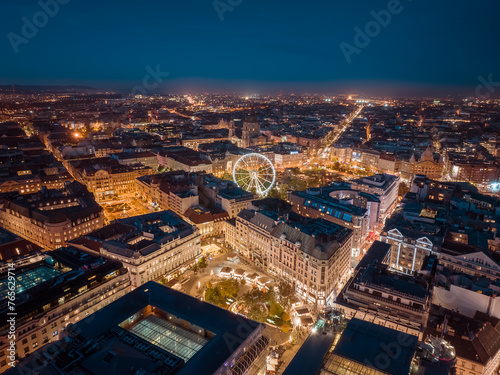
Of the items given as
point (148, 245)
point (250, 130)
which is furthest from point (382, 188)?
point (250, 130)

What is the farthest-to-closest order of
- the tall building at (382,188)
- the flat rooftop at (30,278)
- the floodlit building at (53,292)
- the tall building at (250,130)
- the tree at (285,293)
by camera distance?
the tall building at (250,130) → the tall building at (382,188) → the tree at (285,293) → the flat rooftop at (30,278) → the floodlit building at (53,292)

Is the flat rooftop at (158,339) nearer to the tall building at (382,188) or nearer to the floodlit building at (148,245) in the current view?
the floodlit building at (148,245)

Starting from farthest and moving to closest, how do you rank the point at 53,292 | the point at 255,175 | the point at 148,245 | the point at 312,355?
the point at 255,175 < the point at 148,245 < the point at 53,292 < the point at 312,355

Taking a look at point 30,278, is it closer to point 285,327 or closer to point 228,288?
point 228,288

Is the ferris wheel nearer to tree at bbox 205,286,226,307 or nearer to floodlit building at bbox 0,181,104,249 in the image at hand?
floodlit building at bbox 0,181,104,249

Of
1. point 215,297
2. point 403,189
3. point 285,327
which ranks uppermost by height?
point 215,297

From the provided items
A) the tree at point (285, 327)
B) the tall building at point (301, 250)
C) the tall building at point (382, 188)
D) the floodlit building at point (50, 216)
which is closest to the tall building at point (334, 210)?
the tall building at point (382, 188)

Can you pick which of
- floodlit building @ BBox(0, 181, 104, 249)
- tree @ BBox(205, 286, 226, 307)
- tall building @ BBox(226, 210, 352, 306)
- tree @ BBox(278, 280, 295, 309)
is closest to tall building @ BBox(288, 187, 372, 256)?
tall building @ BBox(226, 210, 352, 306)

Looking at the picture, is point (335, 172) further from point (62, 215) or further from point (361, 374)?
point (361, 374)
